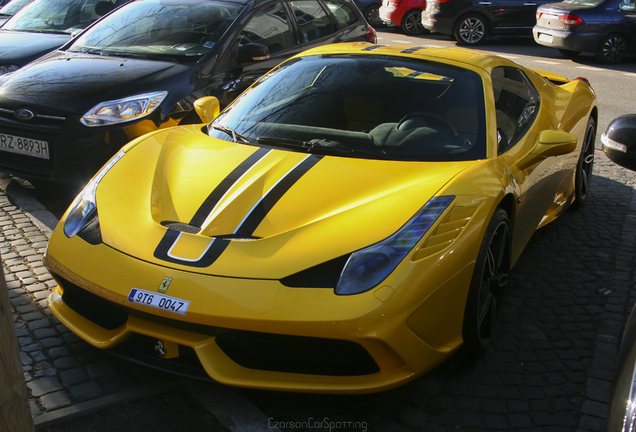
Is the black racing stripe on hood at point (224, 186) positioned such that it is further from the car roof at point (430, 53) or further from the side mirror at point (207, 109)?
the car roof at point (430, 53)

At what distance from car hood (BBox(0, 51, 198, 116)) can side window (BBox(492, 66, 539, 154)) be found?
8.35ft

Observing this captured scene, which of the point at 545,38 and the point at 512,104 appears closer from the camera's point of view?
the point at 512,104

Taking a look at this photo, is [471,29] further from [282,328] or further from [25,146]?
[282,328]

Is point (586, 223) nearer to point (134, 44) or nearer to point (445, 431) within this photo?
point (445, 431)

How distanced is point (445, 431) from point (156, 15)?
493 centimetres

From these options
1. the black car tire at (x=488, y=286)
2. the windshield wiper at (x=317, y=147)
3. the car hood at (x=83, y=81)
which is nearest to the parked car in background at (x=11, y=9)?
the car hood at (x=83, y=81)

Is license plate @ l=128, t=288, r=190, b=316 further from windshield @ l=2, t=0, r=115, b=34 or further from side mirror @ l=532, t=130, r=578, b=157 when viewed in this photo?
windshield @ l=2, t=0, r=115, b=34

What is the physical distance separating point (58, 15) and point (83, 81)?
3.56 m

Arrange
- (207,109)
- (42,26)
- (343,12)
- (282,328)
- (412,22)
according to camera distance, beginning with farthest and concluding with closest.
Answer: (412,22) → (42,26) → (343,12) → (207,109) → (282,328)

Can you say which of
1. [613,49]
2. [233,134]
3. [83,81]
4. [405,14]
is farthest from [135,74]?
[405,14]

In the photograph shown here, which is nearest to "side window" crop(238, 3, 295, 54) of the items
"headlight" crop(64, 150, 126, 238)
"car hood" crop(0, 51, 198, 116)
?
"car hood" crop(0, 51, 198, 116)

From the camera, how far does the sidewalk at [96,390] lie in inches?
114

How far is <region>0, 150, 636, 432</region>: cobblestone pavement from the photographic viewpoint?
9.86 ft

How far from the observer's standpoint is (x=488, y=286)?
11.3ft
